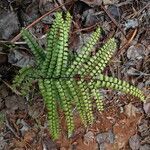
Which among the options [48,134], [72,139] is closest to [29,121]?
[48,134]

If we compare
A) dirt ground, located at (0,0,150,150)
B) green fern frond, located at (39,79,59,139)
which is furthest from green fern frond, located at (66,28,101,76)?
dirt ground, located at (0,0,150,150)

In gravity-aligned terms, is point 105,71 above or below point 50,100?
below

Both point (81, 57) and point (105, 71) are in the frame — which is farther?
point (105, 71)

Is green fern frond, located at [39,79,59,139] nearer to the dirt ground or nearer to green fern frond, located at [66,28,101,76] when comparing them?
green fern frond, located at [66,28,101,76]

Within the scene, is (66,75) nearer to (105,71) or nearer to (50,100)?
(50,100)

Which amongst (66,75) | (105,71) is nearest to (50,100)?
(66,75)

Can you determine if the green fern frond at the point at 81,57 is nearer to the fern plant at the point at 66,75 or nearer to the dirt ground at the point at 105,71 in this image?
the fern plant at the point at 66,75

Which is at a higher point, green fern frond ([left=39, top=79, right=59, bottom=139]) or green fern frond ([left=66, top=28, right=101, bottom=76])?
green fern frond ([left=66, top=28, right=101, bottom=76])

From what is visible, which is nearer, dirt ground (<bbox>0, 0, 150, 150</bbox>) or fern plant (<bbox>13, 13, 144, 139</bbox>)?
fern plant (<bbox>13, 13, 144, 139</bbox>)

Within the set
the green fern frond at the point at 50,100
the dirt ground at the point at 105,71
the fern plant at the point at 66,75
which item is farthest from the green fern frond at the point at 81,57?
the dirt ground at the point at 105,71
